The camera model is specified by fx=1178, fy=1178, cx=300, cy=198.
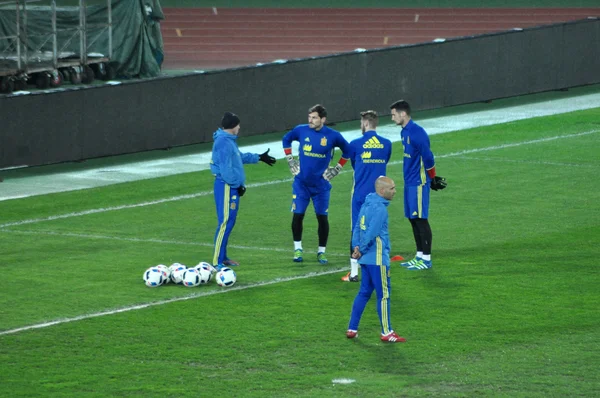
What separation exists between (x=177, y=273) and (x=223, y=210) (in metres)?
1.14

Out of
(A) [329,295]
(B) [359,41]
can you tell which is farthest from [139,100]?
(B) [359,41]

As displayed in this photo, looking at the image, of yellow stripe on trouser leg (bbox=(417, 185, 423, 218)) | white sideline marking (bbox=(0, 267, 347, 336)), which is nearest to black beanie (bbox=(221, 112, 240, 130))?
white sideline marking (bbox=(0, 267, 347, 336))

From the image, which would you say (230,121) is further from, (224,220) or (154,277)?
(154,277)

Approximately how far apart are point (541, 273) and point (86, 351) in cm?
628

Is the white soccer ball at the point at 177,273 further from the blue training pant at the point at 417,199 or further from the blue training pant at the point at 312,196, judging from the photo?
the blue training pant at the point at 417,199

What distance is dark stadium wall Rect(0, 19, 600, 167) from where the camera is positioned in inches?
966

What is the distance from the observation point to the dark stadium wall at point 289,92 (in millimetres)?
24531

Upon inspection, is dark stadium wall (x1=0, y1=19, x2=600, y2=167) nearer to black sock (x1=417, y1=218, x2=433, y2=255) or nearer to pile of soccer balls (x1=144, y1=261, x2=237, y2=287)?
pile of soccer balls (x1=144, y1=261, x2=237, y2=287)

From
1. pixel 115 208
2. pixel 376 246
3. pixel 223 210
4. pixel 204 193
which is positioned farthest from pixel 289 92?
pixel 376 246

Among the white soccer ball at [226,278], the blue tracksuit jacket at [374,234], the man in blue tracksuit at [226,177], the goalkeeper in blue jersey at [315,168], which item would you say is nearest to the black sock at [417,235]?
the goalkeeper in blue jersey at [315,168]

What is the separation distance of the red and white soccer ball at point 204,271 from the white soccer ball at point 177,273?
19 centimetres

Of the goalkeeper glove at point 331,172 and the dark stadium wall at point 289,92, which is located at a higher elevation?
the dark stadium wall at point 289,92

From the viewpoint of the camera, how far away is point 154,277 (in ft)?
48.3

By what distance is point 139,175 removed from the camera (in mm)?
24234
